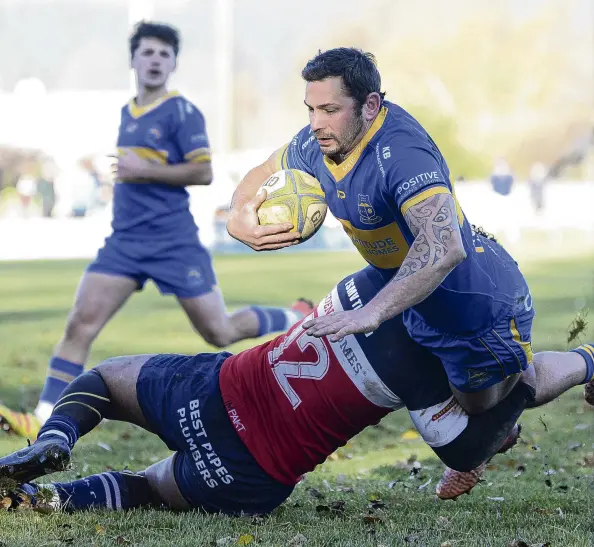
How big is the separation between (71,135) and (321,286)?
2173 cm

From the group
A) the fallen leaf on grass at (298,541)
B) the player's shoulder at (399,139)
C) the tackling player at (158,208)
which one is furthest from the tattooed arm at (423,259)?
the tackling player at (158,208)

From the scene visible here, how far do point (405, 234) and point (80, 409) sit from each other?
64.7 inches

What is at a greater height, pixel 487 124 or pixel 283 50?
pixel 283 50

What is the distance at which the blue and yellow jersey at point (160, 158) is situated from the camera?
317 inches

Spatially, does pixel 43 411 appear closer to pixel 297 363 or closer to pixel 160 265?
pixel 160 265

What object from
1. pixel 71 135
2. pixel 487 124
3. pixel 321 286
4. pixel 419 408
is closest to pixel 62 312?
pixel 321 286

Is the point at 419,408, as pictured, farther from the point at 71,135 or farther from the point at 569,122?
the point at 569,122

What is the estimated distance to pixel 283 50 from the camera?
243ft

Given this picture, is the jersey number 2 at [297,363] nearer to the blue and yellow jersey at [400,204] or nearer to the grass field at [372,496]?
the blue and yellow jersey at [400,204]

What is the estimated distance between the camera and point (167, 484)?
518cm

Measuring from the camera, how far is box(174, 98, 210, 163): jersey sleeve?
8062mm

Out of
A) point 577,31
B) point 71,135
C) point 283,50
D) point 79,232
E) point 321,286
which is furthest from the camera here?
point 283,50

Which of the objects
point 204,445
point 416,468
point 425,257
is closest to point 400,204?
point 425,257

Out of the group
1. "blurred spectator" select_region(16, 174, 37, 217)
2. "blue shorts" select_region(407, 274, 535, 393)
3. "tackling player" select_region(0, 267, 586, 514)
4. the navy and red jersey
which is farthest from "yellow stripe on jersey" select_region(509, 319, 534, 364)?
"blurred spectator" select_region(16, 174, 37, 217)
